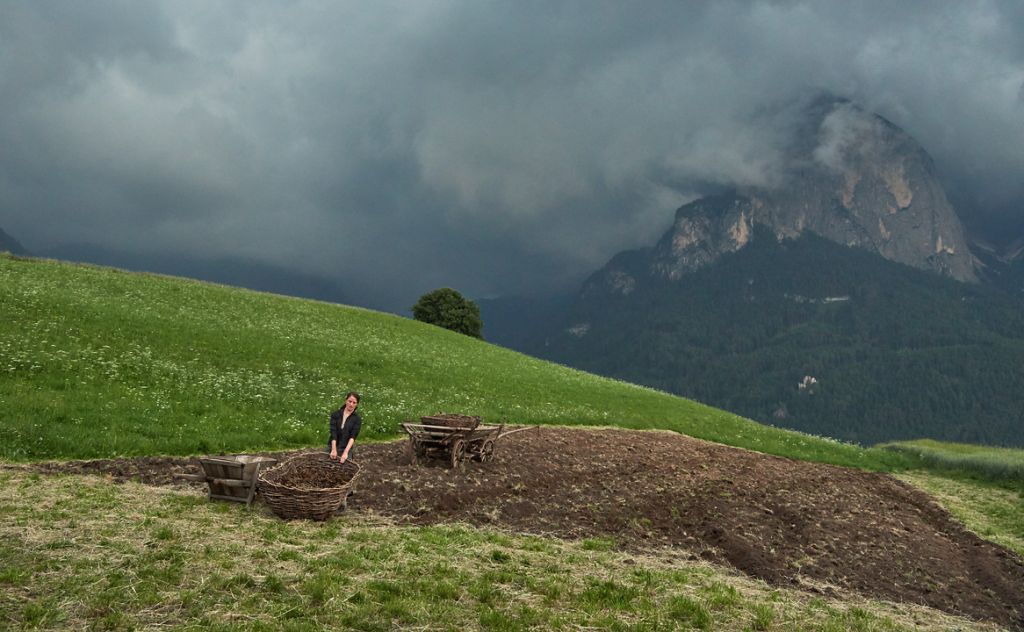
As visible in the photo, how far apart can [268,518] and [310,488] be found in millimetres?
A: 1196

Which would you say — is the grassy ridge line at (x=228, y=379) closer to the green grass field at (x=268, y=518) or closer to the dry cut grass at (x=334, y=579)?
the green grass field at (x=268, y=518)

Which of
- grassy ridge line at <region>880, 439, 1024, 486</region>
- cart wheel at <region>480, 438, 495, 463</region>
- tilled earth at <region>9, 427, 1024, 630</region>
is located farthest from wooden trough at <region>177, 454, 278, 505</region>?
grassy ridge line at <region>880, 439, 1024, 486</region>

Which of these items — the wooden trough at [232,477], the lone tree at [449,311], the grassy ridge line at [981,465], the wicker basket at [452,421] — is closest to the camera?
the wooden trough at [232,477]

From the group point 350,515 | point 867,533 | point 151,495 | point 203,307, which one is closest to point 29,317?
point 203,307

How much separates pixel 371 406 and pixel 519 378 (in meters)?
17.6

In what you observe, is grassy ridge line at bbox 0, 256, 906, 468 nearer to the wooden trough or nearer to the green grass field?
the green grass field

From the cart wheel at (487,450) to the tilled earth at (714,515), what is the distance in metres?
0.46

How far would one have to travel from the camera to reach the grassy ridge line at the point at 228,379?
19.6 meters

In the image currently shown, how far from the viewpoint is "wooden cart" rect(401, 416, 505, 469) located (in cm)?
1842

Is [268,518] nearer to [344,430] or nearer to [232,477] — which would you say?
[232,477]

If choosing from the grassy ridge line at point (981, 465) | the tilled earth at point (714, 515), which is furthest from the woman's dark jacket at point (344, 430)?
the grassy ridge line at point (981, 465)

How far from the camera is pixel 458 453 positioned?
18734 mm

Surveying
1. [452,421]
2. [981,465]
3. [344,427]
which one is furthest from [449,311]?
[344,427]

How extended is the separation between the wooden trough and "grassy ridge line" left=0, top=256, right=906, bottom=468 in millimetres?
5639
